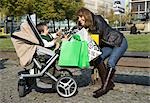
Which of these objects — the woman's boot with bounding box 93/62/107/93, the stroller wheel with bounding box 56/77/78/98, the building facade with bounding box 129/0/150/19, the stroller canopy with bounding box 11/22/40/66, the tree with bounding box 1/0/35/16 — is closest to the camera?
the stroller wheel with bounding box 56/77/78/98

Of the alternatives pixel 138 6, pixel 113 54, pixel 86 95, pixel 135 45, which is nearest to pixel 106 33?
pixel 113 54

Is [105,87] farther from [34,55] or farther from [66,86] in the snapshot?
[34,55]

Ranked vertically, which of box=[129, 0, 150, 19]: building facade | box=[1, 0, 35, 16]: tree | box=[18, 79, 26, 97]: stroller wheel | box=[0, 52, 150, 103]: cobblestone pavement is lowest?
box=[0, 52, 150, 103]: cobblestone pavement

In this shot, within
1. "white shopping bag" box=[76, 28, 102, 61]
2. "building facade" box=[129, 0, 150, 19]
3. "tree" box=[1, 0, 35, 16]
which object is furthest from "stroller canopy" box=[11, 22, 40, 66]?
"building facade" box=[129, 0, 150, 19]

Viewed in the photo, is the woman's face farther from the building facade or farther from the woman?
the building facade

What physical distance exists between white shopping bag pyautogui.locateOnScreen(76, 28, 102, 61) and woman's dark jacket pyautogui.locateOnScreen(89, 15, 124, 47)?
0.63 ft

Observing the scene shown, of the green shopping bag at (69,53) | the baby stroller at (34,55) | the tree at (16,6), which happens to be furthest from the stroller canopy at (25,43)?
the tree at (16,6)

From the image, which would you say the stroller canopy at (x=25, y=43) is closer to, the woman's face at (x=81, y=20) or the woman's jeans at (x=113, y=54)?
A: the woman's face at (x=81, y=20)

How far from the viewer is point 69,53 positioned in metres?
6.29

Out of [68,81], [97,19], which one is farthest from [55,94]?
[97,19]

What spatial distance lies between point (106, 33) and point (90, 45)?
0.41 m

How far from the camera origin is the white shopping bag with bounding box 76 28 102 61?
6.28m

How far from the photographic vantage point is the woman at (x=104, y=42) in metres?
6.45

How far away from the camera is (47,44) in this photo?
21.9ft
